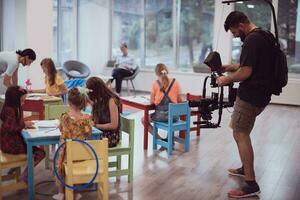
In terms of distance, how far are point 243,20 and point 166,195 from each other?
1667 mm

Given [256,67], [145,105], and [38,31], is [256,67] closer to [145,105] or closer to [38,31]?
[145,105]

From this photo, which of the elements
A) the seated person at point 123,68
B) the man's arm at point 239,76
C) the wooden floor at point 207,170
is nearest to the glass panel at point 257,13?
the seated person at point 123,68

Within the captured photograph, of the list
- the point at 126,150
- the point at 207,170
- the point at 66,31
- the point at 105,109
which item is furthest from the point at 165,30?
the point at 126,150

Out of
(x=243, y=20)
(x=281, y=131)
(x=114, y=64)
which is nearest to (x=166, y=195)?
(x=243, y=20)

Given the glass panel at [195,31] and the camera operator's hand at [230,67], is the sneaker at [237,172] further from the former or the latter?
the glass panel at [195,31]

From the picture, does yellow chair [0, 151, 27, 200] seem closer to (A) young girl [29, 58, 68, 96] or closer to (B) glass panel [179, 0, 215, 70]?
(A) young girl [29, 58, 68, 96]

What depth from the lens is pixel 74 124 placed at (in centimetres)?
353

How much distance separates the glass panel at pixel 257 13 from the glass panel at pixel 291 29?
0.27 meters

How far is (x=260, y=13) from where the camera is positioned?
9.82 meters

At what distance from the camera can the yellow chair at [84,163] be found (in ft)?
10.8

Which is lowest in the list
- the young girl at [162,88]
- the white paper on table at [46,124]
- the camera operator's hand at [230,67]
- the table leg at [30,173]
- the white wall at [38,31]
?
the table leg at [30,173]

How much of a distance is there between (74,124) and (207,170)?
179 centimetres

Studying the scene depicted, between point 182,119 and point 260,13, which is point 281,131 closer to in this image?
point 182,119

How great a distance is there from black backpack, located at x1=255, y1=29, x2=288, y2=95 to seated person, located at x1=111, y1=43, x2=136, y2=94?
6301 millimetres
